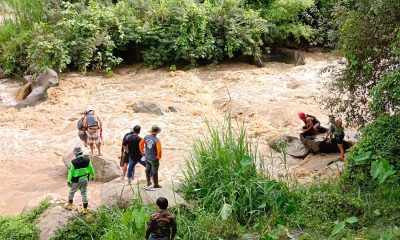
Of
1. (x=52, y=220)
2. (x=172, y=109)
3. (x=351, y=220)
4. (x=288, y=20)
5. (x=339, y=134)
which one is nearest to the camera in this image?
(x=351, y=220)

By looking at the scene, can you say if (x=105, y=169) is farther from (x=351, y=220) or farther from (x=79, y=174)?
(x=351, y=220)

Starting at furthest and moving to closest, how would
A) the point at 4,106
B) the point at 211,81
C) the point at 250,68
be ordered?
the point at 250,68 < the point at 211,81 < the point at 4,106

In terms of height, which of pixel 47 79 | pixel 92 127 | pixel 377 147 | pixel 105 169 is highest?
pixel 377 147

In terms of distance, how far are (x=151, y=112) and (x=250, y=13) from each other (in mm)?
6926

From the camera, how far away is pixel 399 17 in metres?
8.41

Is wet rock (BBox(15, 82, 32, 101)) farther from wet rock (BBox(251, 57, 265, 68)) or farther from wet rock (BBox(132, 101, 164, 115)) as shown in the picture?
wet rock (BBox(251, 57, 265, 68))

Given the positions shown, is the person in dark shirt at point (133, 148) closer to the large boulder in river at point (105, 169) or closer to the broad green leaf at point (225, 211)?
the large boulder in river at point (105, 169)

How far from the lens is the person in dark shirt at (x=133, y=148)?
8688 millimetres

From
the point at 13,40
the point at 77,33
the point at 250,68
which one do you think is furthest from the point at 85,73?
the point at 250,68

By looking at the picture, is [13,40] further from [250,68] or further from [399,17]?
[399,17]

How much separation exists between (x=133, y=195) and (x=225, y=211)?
141cm

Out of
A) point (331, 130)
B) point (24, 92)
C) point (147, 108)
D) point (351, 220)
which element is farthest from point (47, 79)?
point (351, 220)

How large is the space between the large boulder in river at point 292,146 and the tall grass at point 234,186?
3801 millimetres

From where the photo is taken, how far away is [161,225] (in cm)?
593
